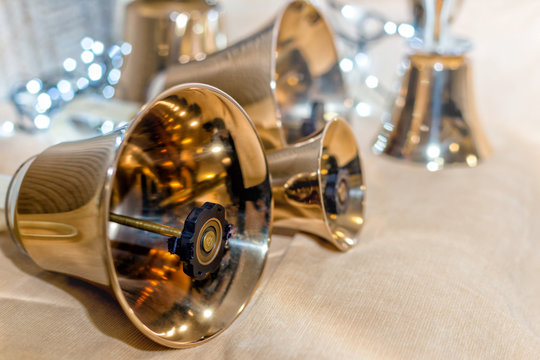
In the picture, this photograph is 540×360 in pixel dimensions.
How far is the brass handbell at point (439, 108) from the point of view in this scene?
0.65 metres

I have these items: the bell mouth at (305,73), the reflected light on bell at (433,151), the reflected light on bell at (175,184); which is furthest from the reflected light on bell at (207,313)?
the reflected light on bell at (433,151)

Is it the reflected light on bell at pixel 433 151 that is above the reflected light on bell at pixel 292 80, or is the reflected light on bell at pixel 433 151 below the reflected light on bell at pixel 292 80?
below

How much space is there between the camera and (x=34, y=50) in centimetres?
81

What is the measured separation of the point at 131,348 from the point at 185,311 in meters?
0.04

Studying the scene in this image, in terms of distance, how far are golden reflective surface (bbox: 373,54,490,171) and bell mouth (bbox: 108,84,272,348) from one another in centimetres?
33

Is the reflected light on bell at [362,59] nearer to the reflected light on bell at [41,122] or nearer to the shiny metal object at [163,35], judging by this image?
the shiny metal object at [163,35]

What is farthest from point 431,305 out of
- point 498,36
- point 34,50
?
point 34,50

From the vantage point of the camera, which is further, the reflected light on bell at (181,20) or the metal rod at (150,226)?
the reflected light on bell at (181,20)

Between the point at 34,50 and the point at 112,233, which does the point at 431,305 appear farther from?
the point at 34,50

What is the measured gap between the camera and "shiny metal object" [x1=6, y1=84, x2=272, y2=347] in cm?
30

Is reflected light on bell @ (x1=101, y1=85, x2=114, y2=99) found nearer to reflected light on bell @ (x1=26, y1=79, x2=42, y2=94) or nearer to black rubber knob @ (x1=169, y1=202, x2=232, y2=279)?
reflected light on bell @ (x1=26, y1=79, x2=42, y2=94)

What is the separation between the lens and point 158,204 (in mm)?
447

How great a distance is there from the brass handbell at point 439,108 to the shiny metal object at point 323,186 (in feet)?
0.63

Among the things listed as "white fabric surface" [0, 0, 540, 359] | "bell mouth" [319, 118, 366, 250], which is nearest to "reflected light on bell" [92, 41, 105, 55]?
"white fabric surface" [0, 0, 540, 359]
